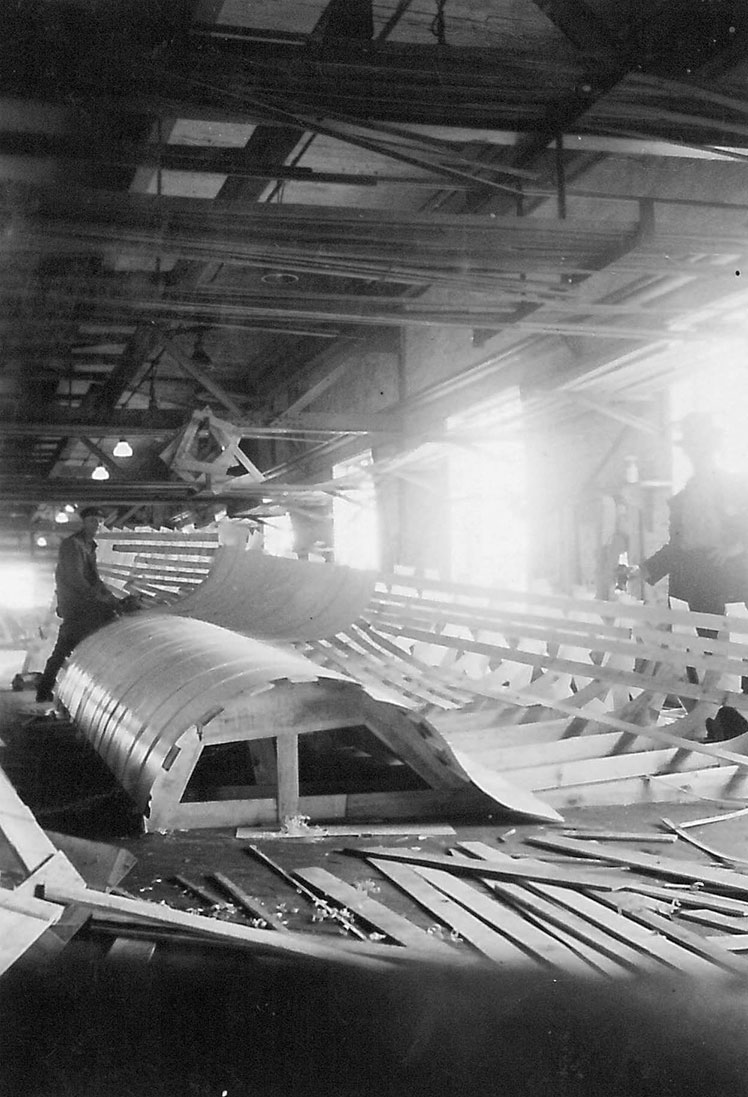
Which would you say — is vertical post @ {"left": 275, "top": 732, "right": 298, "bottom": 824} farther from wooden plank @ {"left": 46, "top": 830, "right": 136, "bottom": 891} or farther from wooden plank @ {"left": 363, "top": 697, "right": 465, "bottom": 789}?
wooden plank @ {"left": 46, "top": 830, "right": 136, "bottom": 891}

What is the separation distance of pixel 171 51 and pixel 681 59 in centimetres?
172

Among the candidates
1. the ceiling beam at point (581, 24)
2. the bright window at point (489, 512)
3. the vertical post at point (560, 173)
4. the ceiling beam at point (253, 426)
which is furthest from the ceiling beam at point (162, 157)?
the bright window at point (489, 512)

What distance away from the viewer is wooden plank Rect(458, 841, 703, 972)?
8.65ft

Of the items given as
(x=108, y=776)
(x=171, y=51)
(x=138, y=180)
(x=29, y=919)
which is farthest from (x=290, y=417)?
(x=29, y=919)

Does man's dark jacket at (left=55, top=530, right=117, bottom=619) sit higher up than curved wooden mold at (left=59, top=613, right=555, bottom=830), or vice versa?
man's dark jacket at (left=55, top=530, right=117, bottom=619)

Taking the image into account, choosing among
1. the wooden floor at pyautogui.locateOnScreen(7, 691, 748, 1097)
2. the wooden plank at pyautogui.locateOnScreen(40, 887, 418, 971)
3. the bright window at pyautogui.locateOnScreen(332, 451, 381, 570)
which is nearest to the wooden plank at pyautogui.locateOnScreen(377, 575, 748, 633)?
the wooden floor at pyautogui.locateOnScreen(7, 691, 748, 1097)

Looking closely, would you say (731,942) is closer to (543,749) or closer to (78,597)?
(543,749)

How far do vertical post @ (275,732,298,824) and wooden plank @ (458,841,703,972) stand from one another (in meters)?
1.07

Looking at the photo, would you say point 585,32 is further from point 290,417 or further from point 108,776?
point 290,417

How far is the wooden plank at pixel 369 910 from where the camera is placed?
2.82 metres

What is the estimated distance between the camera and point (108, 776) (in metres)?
5.08

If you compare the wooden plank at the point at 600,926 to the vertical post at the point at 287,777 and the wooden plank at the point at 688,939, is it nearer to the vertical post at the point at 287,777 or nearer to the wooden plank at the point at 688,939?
the wooden plank at the point at 688,939

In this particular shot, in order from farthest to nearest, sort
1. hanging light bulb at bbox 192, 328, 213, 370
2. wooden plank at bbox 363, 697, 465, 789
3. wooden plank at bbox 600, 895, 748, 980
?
hanging light bulb at bbox 192, 328, 213, 370
wooden plank at bbox 363, 697, 465, 789
wooden plank at bbox 600, 895, 748, 980

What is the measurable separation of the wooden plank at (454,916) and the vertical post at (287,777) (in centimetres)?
55
